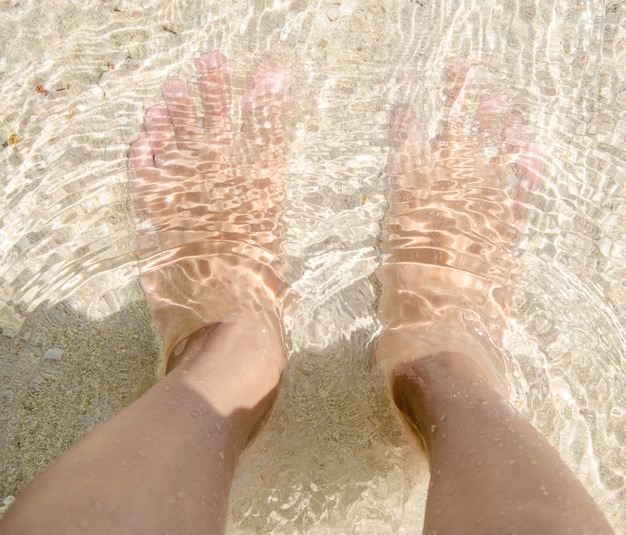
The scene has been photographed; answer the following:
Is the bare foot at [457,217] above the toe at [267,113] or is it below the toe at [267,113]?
below

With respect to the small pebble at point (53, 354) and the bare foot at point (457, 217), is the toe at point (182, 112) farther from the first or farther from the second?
the small pebble at point (53, 354)

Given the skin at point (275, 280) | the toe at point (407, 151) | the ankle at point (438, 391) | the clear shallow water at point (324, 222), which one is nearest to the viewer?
the skin at point (275, 280)

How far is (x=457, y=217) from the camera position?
2188 mm

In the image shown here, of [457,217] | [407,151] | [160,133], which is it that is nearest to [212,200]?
[160,133]

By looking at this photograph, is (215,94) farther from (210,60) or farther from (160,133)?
(160,133)

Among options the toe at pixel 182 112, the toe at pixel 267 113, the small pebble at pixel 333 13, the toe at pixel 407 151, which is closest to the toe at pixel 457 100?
the toe at pixel 407 151

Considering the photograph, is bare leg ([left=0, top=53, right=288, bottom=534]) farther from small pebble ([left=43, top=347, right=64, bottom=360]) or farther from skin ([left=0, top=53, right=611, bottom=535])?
small pebble ([left=43, top=347, right=64, bottom=360])

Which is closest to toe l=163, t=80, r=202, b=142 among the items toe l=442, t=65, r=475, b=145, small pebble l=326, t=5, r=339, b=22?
small pebble l=326, t=5, r=339, b=22

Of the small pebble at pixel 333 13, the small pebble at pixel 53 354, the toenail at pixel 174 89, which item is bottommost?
the small pebble at pixel 53 354

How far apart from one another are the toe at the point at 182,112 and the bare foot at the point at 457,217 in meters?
0.75

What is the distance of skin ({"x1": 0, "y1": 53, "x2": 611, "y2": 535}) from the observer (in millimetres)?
1392

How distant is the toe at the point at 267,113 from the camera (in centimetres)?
208

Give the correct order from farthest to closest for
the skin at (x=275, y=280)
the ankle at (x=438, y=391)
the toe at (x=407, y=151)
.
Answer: the toe at (x=407, y=151) < the ankle at (x=438, y=391) < the skin at (x=275, y=280)

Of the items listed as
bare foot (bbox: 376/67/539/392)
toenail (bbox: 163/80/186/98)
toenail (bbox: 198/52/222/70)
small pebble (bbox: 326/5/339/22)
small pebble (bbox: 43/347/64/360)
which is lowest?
small pebble (bbox: 43/347/64/360)
